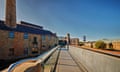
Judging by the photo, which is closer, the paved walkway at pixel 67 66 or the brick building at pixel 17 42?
the paved walkway at pixel 67 66

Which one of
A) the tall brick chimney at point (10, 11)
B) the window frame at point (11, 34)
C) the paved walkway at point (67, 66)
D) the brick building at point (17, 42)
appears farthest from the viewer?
the window frame at point (11, 34)

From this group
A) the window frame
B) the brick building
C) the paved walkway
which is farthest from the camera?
the window frame

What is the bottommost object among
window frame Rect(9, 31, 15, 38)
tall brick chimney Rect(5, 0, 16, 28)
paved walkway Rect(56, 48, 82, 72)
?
paved walkway Rect(56, 48, 82, 72)

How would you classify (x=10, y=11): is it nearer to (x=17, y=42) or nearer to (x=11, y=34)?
(x=11, y=34)

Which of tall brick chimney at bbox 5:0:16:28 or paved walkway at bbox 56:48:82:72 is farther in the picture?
tall brick chimney at bbox 5:0:16:28

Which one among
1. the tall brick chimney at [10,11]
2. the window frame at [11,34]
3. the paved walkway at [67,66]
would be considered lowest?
the paved walkway at [67,66]

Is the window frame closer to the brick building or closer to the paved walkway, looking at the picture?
the brick building

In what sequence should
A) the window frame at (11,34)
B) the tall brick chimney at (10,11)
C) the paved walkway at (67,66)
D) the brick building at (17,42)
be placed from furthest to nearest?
the window frame at (11,34)
the brick building at (17,42)
the tall brick chimney at (10,11)
the paved walkway at (67,66)

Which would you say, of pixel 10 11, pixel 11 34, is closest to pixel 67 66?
pixel 10 11

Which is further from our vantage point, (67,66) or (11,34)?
(11,34)

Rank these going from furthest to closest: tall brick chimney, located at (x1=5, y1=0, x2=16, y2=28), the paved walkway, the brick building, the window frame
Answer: the window frame < the brick building < tall brick chimney, located at (x1=5, y1=0, x2=16, y2=28) < the paved walkway

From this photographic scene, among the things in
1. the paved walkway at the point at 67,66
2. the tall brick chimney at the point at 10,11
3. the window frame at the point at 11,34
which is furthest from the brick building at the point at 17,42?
the paved walkway at the point at 67,66

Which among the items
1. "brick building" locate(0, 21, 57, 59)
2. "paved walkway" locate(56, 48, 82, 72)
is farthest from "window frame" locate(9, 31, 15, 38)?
"paved walkway" locate(56, 48, 82, 72)

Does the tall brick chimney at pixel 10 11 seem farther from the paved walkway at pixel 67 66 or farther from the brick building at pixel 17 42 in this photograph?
the paved walkway at pixel 67 66
